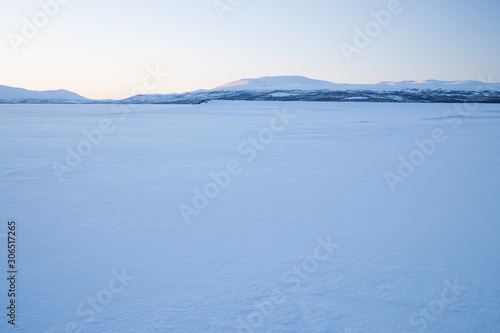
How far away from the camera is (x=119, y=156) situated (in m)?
6.66

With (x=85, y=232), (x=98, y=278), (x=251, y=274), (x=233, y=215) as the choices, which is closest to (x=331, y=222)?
(x=233, y=215)

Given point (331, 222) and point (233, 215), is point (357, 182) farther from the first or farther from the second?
point (233, 215)

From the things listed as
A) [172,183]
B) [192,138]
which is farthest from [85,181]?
[192,138]

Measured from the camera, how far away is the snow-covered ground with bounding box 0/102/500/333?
5.84ft

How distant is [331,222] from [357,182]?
173 centimetres

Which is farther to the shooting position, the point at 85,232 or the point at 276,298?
the point at 85,232

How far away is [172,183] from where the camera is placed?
179 inches

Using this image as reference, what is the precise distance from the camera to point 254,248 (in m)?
2.54

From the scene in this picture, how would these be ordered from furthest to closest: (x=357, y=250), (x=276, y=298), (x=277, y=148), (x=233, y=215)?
(x=277, y=148)
(x=233, y=215)
(x=357, y=250)
(x=276, y=298)

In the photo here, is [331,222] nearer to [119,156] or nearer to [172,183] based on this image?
[172,183]

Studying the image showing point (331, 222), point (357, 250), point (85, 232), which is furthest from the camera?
point (331, 222)

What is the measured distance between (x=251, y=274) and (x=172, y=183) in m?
2.71

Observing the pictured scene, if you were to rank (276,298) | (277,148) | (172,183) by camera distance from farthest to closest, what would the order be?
(277,148) < (172,183) < (276,298)

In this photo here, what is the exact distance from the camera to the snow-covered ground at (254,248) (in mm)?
1781
